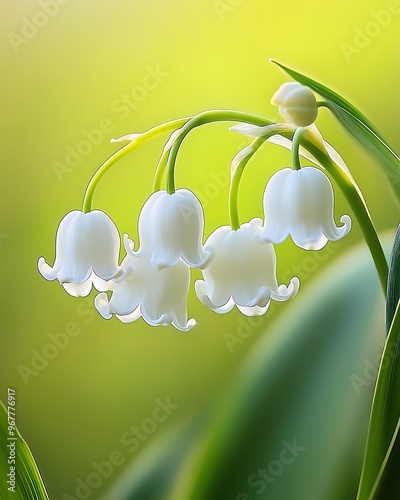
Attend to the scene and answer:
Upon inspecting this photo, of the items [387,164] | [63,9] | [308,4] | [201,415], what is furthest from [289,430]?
[63,9]

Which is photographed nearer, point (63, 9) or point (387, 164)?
point (387, 164)

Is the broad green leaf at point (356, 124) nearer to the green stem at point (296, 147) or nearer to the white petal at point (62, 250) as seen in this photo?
the green stem at point (296, 147)

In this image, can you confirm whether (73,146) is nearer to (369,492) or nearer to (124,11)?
(124,11)

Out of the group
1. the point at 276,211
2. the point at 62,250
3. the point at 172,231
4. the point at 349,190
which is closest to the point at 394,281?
the point at 349,190

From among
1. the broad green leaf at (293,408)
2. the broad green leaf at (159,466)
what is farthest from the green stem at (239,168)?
the broad green leaf at (159,466)

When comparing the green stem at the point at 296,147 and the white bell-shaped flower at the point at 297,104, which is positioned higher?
the white bell-shaped flower at the point at 297,104

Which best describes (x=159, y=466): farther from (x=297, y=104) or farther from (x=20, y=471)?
(x=297, y=104)
